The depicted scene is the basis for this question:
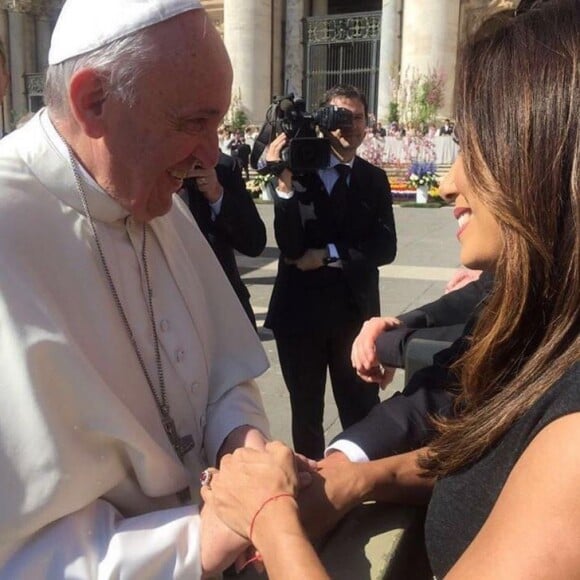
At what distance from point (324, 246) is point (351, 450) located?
2110 millimetres

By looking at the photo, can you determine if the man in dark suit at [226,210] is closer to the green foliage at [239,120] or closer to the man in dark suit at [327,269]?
the man in dark suit at [327,269]

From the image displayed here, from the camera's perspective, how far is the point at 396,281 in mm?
7621

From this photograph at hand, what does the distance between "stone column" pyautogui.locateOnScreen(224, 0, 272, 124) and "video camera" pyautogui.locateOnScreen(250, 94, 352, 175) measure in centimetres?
2110

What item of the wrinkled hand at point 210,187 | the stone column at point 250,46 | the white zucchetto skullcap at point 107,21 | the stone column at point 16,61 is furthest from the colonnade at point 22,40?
the white zucchetto skullcap at point 107,21

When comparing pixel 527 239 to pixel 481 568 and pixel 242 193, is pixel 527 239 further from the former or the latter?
pixel 242 193

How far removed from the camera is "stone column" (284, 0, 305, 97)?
26141 mm

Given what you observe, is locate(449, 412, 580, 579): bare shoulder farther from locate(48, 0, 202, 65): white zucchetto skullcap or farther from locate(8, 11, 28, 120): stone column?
locate(8, 11, 28, 120): stone column

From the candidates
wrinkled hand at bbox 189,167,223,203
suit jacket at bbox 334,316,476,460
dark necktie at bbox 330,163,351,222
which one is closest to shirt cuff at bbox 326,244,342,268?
dark necktie at bbox 330,163,351,222

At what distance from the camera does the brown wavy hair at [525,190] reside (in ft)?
3.45

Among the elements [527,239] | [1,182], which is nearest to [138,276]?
[1,182]

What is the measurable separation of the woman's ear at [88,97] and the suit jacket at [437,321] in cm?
108

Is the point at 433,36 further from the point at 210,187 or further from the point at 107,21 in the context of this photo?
the point at 107,21

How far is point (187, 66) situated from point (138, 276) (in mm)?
466

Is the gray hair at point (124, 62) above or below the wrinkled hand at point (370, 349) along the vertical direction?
above
